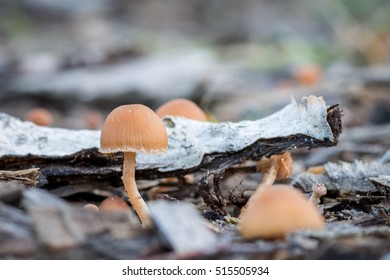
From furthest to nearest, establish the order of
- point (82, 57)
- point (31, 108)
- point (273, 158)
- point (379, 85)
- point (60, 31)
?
1. point (60, 31)
2. point (82, 57)
3. point (31, 108)
4. point (379, 85)
5. point (273, 158)

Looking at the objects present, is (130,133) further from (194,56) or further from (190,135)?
(194,56)

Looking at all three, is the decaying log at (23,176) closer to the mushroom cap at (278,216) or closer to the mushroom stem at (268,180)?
the mushroom stem at (268,180)

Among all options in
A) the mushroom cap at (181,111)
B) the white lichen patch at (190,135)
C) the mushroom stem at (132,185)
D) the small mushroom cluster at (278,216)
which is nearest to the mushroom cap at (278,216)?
the small mushroom cluster at (278,216)

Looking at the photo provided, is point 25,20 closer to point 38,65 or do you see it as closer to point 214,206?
point 38,65

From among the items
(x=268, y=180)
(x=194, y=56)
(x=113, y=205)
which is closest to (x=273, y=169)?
(x=268, y=180)
